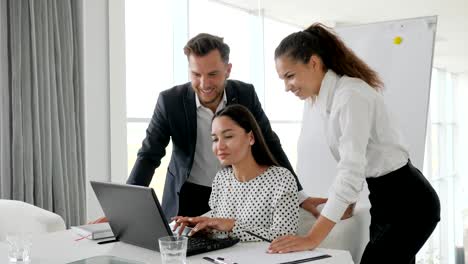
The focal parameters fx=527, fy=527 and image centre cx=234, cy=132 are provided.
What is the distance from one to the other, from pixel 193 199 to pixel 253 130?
0.58 metres

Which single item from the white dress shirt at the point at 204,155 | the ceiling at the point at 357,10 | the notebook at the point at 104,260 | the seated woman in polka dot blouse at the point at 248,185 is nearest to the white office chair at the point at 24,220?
the white dress shirt at the point at 204,155

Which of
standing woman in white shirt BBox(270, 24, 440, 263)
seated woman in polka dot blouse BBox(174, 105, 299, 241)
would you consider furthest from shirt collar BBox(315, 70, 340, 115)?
seated woman in polka dot blouse BBox(174, 105, 299, 241)

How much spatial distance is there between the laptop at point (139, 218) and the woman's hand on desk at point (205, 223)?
0.03 meters

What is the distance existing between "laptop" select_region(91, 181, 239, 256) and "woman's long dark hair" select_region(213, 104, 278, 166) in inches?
18.2

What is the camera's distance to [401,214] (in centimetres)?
177

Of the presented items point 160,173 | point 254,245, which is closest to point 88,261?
point 254,245

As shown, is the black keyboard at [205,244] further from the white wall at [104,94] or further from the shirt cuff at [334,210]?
the white wall at [104,94]

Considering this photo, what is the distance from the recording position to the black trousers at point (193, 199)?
2.36m

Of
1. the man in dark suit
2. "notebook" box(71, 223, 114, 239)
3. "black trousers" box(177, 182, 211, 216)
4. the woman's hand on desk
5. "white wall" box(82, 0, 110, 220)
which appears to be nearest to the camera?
the woman's hand on desk

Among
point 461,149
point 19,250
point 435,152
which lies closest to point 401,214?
point 19,250

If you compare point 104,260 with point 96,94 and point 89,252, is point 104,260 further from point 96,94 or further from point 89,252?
point 96,94

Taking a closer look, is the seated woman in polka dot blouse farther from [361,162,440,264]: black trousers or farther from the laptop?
[361,162,440,264]: black trousers

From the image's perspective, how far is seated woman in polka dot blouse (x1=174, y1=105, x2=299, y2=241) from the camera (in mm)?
1722

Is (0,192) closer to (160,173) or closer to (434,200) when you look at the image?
(160,173)
